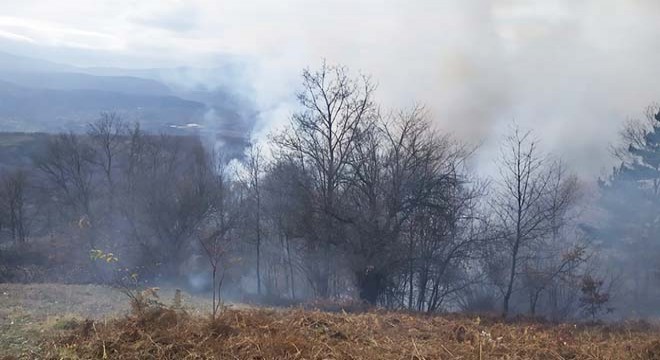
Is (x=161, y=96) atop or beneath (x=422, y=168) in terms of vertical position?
atop

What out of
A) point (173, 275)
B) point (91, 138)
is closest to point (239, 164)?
point (91, 138)

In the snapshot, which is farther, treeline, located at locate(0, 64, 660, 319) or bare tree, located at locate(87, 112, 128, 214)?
bare tree, located at locate(87, 112, 128, 214)

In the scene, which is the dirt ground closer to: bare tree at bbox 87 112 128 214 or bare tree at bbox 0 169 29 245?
bare tree at bbox 87 112 128 214

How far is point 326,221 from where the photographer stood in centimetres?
1839

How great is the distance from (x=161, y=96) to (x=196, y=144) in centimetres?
3153

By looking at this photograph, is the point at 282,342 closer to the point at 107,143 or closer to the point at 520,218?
the point at 520,218

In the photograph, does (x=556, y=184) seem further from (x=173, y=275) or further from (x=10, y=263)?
(x=10, y=263)

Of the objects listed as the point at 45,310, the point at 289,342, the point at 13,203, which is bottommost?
the point at 45,310

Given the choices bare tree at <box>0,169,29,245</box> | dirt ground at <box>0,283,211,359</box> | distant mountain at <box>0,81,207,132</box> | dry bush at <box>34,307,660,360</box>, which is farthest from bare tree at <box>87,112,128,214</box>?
dry bush at <box>34,307,660,360</box>

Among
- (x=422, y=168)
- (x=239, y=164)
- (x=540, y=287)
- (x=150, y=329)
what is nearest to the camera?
(x=150, y=329)

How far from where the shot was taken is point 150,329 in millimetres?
4715

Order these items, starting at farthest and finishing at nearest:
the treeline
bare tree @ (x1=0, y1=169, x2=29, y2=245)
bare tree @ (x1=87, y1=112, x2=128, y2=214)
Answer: bare tree @ (x1=0, y1=169, x2=29, y2=245), bare tree @ (x1=87, y1=112, x2=128, y2=214), the treeline

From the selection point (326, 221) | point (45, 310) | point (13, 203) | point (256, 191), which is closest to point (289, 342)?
point (45, 310)

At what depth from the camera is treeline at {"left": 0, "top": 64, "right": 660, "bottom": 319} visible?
1831cm
